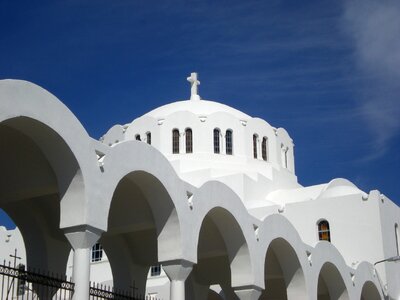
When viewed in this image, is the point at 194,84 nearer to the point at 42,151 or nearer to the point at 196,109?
the point at 196,109

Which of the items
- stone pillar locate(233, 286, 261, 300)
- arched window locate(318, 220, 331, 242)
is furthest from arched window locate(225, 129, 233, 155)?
stone pillar locate(233, 286, 261, 300)

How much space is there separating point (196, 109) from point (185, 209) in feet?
54.1

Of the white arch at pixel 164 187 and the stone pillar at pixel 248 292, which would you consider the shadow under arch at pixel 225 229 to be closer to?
the stone pillar at pixel 248 292

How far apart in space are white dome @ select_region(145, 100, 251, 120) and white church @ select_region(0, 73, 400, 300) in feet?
0.32

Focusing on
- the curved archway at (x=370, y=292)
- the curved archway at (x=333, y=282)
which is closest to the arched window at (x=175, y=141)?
the curved archway at (x=333, y=282)

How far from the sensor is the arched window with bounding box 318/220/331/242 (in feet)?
92.9

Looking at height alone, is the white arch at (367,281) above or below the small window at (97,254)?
below

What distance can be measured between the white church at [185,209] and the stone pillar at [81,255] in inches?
0.9

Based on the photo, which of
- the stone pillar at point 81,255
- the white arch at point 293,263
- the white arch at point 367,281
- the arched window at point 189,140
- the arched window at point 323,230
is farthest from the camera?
the arched window at point 189,140

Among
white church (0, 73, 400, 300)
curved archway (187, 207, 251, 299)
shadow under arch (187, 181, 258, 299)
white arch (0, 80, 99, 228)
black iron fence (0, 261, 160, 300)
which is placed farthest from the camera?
curved archway (187, 207, 251, 299)

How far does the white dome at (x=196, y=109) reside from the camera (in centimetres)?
3300

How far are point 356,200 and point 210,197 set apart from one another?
1136cm

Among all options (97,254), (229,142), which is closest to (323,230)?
(229,142)

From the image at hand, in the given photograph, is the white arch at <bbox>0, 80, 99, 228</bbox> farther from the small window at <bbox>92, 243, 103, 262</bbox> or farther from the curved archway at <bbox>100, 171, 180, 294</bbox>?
the small window at <bbox>92, 243, 103, 262</bbox>
